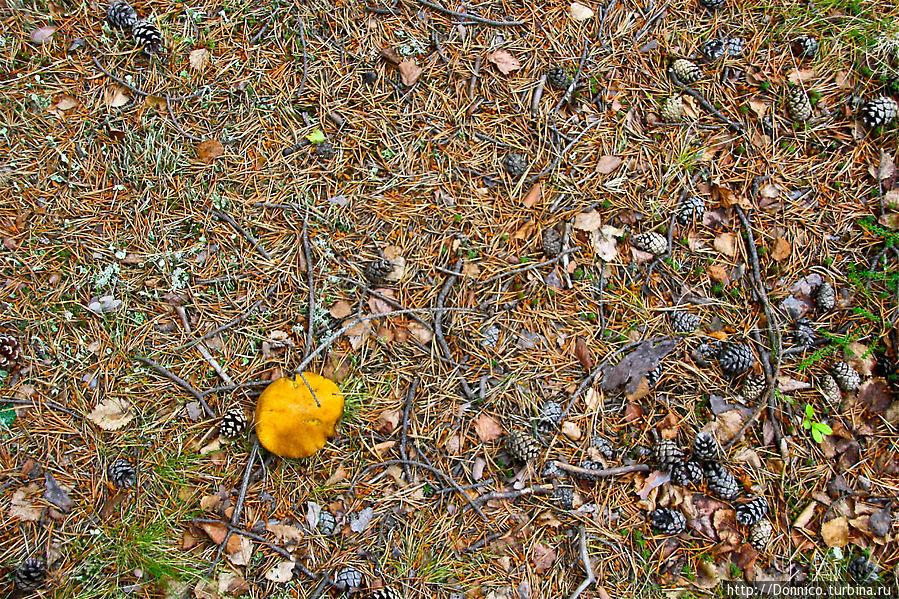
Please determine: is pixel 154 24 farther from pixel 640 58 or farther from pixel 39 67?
pixel 640 58

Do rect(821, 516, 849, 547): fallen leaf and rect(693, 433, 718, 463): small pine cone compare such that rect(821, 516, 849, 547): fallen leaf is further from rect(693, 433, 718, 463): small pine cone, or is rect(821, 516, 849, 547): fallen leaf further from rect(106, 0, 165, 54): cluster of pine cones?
rect(106, 0, 165, 54): cluster of pine cones

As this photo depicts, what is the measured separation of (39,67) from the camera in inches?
104

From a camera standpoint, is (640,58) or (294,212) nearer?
(294,212)

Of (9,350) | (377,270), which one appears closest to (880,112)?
(377,270)

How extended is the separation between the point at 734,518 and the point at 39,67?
12.6ft

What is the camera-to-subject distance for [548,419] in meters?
2.52

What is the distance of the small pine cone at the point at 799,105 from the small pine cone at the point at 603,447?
1.94 meters

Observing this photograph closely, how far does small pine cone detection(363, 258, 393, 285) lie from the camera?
257 cm

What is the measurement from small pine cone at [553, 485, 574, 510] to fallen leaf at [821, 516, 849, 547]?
1163mm

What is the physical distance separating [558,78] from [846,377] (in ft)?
6.56

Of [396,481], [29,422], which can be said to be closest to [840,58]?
[396,481]

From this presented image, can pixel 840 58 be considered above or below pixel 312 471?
above

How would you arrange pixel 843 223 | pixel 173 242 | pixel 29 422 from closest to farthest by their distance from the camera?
pixel 29 422, pixel 173 242, pixel 843 223

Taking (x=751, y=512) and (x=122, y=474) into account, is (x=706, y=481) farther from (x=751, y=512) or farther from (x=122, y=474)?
(x=122, y=474)
